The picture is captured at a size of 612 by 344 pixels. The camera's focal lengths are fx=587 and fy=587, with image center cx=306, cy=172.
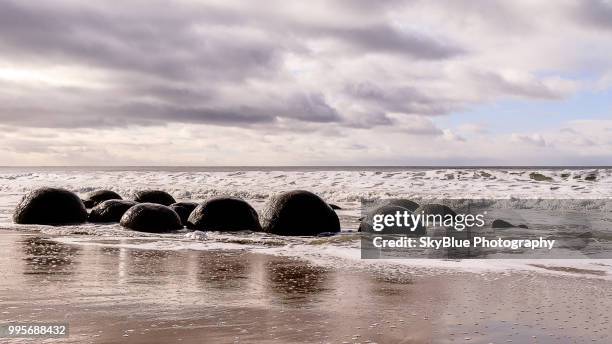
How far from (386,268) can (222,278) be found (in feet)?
7.23

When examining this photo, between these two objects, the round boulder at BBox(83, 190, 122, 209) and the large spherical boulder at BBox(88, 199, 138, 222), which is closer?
the large spherical boulder at BBox(88, 199, 138, 222)

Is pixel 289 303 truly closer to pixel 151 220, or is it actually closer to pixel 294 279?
pixel 294 279

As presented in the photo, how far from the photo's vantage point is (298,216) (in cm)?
1206

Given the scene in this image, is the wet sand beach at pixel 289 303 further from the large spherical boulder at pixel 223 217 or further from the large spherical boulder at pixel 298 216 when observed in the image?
the large spherical boulder at pixel 223 217

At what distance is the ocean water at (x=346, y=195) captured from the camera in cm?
821

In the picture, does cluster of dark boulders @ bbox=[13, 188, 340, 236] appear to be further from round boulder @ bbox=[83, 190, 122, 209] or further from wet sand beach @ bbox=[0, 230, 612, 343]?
wet sand beach @ bbox=[0, 230, 612, 343]

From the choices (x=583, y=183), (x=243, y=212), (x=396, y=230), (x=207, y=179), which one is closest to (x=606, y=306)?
(x=396, y=230)

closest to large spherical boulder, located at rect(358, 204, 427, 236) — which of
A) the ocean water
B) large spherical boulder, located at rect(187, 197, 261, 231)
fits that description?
the ocean water

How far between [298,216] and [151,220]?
3128 millimetres

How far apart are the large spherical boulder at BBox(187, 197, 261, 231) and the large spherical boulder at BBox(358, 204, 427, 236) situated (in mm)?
2350

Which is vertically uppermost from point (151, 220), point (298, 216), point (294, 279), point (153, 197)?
point (153, 197)

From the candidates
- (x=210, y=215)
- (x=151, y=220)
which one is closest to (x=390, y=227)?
(x=210, y=215)

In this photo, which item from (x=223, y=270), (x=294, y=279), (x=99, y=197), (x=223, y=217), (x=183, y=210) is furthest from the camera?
(x=99, y=197)

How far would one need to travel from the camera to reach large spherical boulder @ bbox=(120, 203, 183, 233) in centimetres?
1233
